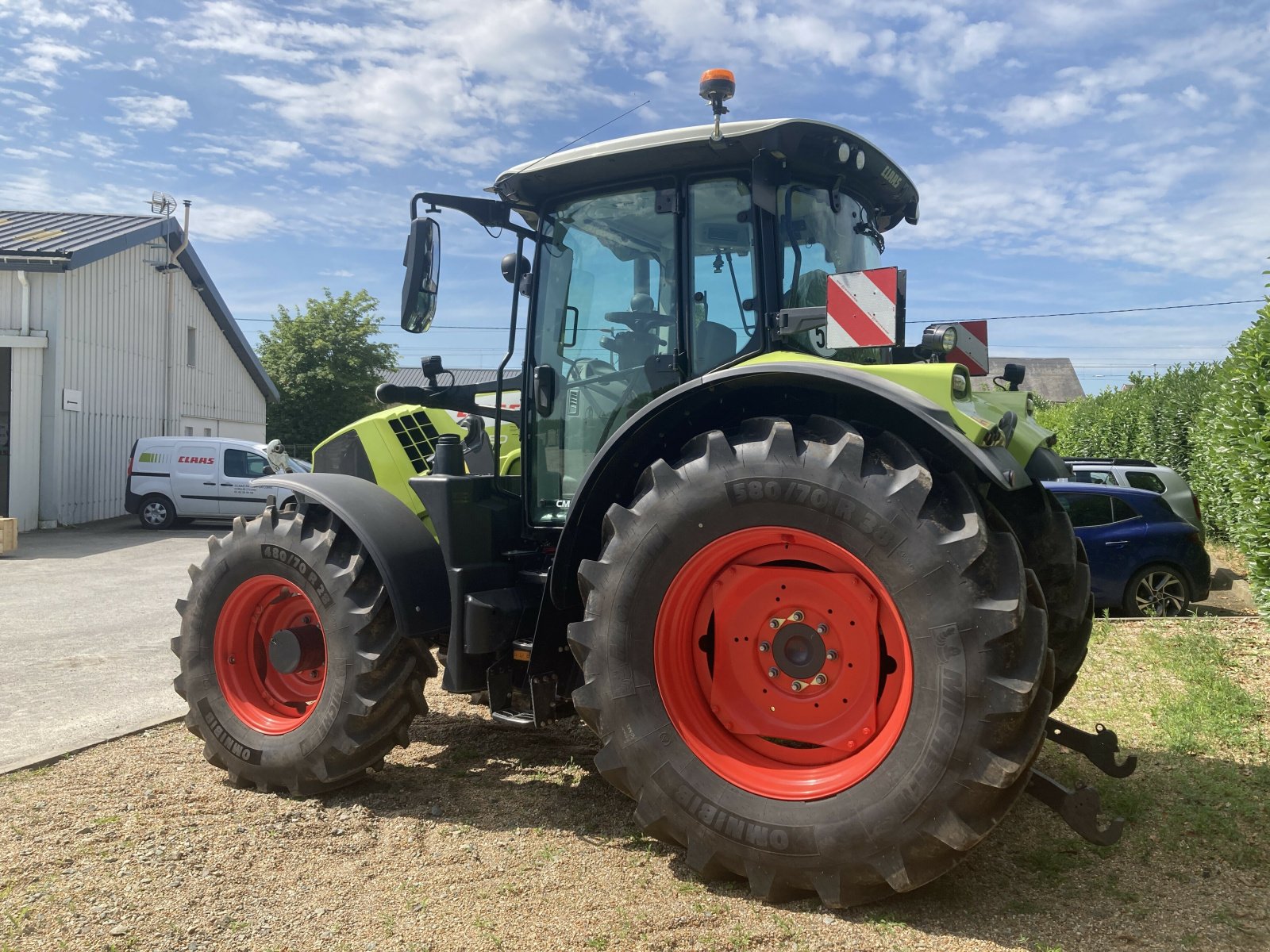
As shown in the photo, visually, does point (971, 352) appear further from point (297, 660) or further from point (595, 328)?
point (297, 660)

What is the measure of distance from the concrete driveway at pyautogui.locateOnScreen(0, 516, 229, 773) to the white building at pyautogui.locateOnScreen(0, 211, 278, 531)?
3.27m

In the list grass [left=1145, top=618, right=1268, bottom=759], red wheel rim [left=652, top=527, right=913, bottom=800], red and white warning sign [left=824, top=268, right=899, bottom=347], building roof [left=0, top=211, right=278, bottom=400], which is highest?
building roof [left=0, top=211, right=278, bottom=400]

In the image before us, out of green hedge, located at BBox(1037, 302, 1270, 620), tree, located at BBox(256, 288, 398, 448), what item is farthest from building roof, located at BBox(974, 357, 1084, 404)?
tree, located at BBox(256, 288, 398, 448)

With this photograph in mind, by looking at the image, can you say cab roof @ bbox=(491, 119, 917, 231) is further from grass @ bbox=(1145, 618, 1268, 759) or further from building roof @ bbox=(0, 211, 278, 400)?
building roof @ bbox=(0, 211, 278, 400)

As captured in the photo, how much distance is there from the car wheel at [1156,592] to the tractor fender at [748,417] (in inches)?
302

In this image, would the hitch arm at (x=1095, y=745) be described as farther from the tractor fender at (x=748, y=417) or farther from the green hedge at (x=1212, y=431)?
the green hedge at (x=1212, y=431)

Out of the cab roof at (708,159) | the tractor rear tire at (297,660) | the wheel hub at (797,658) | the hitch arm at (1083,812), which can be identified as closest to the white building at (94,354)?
the tractor rear tire at (297,660)

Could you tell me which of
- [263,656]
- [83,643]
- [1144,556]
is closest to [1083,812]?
[263,656]

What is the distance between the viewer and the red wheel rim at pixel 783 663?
9.69 feet

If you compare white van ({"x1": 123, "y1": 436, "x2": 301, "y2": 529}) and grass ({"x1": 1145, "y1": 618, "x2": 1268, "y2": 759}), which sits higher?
white van ({"x1": 123, "y1": 436, "x2": 301, "y2": 529})

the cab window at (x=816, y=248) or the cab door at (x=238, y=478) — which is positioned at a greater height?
the cab window at (x=816, y=248)

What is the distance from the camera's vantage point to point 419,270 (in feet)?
12.4

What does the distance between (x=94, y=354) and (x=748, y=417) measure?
61.5 feet

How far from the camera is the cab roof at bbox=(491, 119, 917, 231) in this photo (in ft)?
11.5
